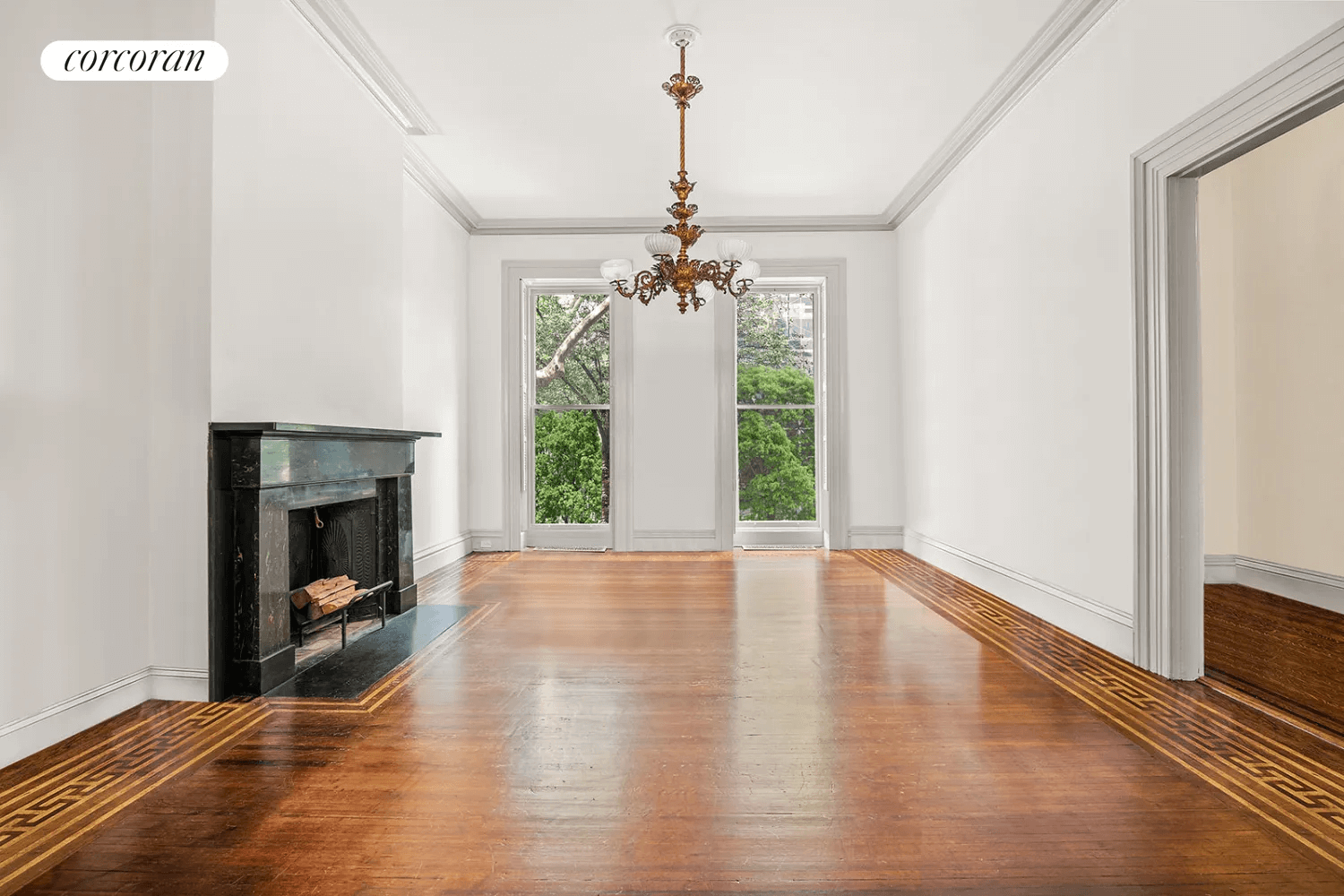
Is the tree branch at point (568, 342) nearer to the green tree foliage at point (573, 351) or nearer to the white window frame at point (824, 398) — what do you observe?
the green tree foliage at point (573, 351)

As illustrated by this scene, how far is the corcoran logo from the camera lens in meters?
2.46

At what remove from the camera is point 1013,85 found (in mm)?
4230

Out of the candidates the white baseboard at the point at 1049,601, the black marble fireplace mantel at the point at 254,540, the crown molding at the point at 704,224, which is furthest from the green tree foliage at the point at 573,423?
the black marble fireplace mantel at the point at 254,540

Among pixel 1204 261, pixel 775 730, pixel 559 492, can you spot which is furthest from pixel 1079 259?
pixel 559 492

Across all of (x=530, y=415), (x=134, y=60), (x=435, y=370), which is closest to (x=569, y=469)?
(x=530, y=415)

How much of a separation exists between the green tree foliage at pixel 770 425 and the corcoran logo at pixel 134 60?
16.1ft

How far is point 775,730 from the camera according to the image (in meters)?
2.51

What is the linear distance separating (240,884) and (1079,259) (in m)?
4.20

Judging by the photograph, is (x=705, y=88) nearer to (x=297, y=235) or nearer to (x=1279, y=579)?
(x=297, y=235)

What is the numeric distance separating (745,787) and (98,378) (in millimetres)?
2692

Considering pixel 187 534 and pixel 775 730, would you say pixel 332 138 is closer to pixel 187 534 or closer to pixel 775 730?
pixel 187 534

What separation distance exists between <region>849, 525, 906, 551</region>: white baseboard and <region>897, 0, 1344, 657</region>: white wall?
3.60 feet

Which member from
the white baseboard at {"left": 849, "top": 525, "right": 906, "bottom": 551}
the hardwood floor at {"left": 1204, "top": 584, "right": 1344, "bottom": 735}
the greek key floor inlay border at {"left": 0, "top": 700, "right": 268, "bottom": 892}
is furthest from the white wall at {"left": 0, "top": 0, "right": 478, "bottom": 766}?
the white baseboard at {"left": 849, "top": 525, "right": 906, "bottom": 551}

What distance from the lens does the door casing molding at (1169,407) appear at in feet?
9.78
